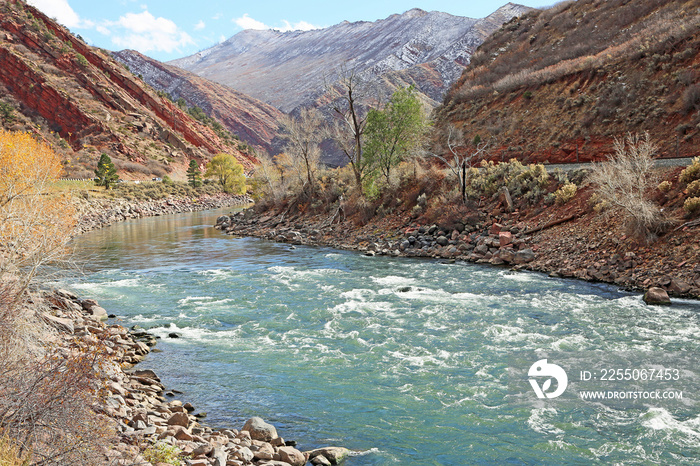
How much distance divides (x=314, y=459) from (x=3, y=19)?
12482 centimetres

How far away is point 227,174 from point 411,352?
82.4 metres

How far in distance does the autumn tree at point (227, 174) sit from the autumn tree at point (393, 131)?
191 feet

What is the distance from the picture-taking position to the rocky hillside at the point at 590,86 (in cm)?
2988

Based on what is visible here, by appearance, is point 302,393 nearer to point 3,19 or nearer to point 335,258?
point 335,258

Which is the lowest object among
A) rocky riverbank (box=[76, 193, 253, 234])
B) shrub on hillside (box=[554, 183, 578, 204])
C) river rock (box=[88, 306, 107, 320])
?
river rock (box=[88, 306, 107, 320])

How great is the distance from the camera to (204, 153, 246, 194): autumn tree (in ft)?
290

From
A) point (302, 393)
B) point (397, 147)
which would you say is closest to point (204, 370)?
point (302, 393)

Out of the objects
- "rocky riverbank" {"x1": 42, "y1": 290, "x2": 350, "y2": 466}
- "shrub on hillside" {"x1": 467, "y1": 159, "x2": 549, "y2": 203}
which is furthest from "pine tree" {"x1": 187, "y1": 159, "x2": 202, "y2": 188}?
"rocky riverbank" {"x1": 42, "y1": 290, "x2": 350, "y2": 466}

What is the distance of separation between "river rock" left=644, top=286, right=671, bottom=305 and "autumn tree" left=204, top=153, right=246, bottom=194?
7946 cm

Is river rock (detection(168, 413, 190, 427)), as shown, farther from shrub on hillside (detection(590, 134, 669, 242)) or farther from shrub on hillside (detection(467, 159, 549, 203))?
shrub on hillside (detection(467, 159, 549, 203))

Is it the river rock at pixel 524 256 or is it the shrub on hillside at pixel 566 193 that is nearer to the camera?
the river rock at pixel 524 256

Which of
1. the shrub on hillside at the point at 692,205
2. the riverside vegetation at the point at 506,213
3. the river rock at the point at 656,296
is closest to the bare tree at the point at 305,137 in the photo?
the riverside vegetation at the point at 506,213

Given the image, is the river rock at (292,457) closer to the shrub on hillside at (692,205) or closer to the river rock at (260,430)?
the river rock at (260,430)

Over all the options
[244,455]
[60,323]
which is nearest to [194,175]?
[60,323]
